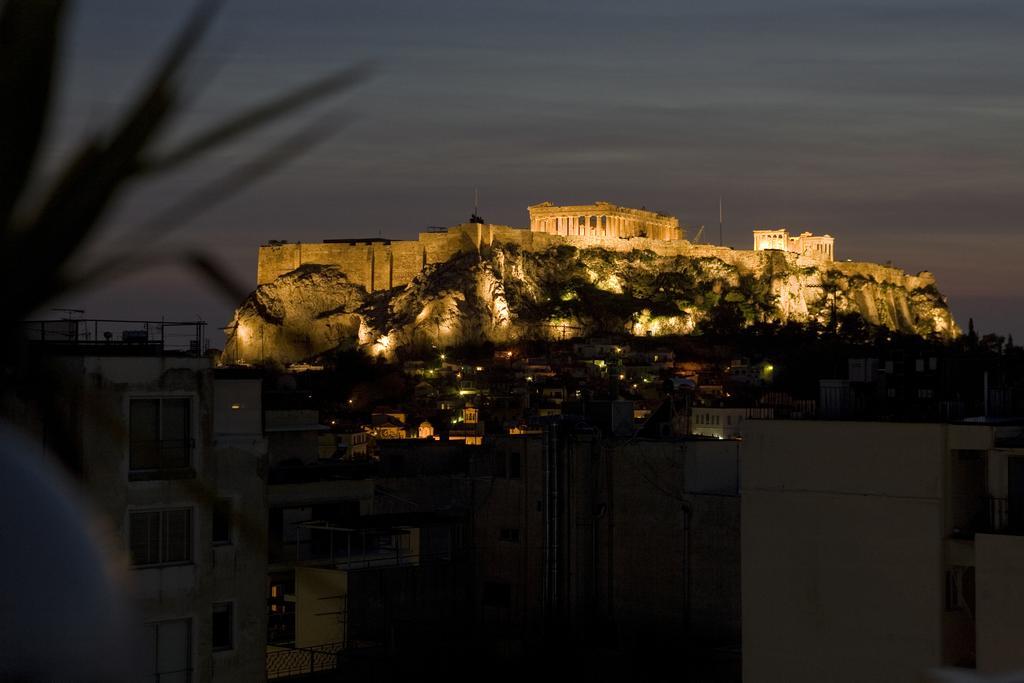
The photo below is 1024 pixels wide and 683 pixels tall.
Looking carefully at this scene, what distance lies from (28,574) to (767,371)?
255 ft

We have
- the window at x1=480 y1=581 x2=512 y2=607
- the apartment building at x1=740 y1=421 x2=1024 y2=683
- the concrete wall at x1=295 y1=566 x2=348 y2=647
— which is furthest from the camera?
the window at x1=480 y1=581 x2=512 y2=607

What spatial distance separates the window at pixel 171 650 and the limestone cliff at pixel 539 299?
60.9 metres

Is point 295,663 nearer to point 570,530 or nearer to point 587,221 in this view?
point 570,530

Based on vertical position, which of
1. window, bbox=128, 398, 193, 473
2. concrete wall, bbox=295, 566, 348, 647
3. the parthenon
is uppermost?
the parthenon

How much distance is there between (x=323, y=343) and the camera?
82188 mm

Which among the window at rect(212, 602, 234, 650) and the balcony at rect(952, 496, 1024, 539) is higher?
the balcony at rect(952, 496, 1024, 539)

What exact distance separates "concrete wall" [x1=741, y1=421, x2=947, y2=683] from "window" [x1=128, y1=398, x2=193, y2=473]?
16.1 feet

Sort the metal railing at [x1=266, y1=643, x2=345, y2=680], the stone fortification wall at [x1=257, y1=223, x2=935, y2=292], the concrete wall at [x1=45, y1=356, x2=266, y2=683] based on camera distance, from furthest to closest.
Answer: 1. the stone fortification wall at [x1=257, y1=223, x2=935, y2=292]
2. the metal railing at [x1=266, y1=643, x2=345, y2=680]
3. the concrete wall at [x1=45, y1=356, x2=266, y2=683]

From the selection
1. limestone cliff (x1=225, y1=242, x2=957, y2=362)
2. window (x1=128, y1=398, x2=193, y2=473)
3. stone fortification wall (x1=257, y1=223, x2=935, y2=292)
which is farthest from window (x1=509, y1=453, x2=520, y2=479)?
stone fortification wall (x1=257, y1=223, x2=935, y2=292)

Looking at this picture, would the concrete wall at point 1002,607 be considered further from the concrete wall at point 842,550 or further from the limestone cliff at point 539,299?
the limestone cliff at point 539,299

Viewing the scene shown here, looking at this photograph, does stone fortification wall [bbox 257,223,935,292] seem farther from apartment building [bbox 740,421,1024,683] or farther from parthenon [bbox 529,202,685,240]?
apartment building [bbox 740,421,1024,683]

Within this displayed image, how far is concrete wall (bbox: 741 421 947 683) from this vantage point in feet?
37.8

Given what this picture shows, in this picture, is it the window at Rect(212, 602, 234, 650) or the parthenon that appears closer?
the window at Rect(212, 602, 234, 650)

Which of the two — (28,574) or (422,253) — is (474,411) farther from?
(28,574)
